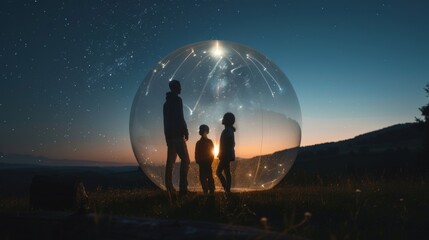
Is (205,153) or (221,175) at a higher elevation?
(205,153)

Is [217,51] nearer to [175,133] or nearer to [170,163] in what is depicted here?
[175,133]

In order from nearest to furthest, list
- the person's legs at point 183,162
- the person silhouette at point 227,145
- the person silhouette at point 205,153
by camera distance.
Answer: the person's legs at point 183,162, the person silhouette at point 227,145, the person silhouette at point 205,153

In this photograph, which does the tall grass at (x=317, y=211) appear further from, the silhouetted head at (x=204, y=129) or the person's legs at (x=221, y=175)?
the silhouetted head at (x=204, y=129)

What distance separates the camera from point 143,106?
9.37 metres

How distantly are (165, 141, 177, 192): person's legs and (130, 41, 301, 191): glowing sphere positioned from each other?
14.0 inches

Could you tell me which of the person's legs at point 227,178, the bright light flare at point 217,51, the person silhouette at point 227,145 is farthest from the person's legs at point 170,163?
the bright light flare at point 217,51

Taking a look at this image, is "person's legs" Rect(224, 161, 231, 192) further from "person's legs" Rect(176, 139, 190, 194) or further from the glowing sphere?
"person's legs" Rect(176, 139, 190, 194)

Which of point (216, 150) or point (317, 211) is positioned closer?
point (317, 211)

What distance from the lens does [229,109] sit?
8.74 m

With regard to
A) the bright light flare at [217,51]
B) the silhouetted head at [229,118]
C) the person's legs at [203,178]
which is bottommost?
the person's legs at [203,178]

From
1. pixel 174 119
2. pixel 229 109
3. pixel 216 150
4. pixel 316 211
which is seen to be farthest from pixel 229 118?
pixel 316 211

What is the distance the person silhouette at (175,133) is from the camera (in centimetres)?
849

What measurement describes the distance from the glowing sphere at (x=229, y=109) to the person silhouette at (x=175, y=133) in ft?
1.18

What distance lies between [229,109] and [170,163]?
160 cm
